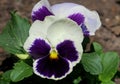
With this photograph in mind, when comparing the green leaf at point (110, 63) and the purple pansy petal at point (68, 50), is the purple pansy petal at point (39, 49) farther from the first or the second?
the green leaf at point (110, 63)

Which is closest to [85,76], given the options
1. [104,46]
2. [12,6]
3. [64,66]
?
[64,66]

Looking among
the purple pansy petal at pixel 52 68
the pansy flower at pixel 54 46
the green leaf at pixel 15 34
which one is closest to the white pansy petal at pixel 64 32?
the pansy flower at pixel 54 46

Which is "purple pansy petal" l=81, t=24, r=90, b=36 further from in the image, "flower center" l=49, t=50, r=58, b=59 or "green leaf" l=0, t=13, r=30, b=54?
"green leaf" l=0, t=13, r=30, b=54

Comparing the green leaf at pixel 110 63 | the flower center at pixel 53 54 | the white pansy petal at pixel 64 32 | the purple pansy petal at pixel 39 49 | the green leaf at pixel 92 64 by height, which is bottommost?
the green leaf at pixel 110 63

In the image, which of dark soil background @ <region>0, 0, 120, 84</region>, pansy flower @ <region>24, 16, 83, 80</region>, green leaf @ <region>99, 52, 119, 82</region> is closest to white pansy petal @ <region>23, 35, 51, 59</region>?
pansy flower @ <region>24, 16, 83, 80</region>

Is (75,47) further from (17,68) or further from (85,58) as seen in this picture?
(17,68)
